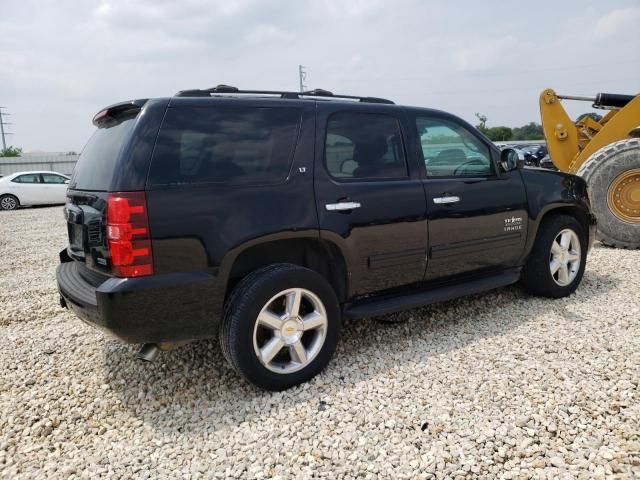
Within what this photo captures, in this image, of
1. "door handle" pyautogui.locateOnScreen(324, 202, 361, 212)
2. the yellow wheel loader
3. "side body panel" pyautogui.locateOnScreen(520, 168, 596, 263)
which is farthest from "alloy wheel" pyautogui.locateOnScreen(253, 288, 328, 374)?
the yellow wheel loader

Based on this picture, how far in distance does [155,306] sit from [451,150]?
8.61ft

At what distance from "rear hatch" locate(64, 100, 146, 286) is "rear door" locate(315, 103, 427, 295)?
119 centimetres

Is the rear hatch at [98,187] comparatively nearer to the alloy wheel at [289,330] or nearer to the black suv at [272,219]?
the black suv at [272,219]

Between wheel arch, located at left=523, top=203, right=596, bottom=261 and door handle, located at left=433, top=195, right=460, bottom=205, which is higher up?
door handle, located at left=433, top=195, right=460, bottom=205

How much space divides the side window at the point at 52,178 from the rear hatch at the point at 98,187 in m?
15.4

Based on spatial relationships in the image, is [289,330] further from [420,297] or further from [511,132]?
[511,132]

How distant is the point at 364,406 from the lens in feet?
9.06

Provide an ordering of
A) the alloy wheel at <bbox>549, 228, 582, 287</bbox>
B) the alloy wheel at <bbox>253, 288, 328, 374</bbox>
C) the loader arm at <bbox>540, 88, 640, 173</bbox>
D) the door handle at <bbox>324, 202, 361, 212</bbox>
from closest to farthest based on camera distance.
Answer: the alloy wheel at <bbox>253, 288, 328, 374</bbox>
the door handle at <bbox>324, 202, 361, 212</bbox>
the alloy wheel at <bbox>549, 228, 582, 287</bbox>
the loader arm at <bbox>540, 88, 640, 173</bbox>

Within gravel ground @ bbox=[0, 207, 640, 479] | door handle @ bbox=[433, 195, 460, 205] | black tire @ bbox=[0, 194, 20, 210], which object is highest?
door handle @ bbox=[433, 195, 460, 205]

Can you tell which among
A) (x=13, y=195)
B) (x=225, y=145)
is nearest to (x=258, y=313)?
(x=225, y=145)

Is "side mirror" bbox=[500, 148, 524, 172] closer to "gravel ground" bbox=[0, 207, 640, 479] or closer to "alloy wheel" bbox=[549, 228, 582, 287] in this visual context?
"alloy wheel" bbox=[549, 228, 582, 287]

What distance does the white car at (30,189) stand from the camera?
15961 mm

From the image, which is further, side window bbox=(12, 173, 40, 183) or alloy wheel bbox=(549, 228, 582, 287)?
side window bbox=(12, 173, 40, 183)

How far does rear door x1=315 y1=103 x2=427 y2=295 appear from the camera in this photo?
123 inches
